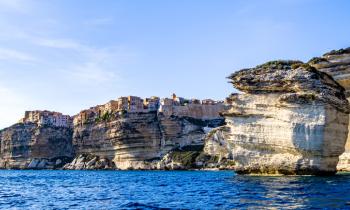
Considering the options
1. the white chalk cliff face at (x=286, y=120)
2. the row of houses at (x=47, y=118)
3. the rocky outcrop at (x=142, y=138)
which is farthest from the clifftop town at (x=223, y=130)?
the row of houses at (x=47, y=118)

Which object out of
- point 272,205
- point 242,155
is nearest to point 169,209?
point 272,205

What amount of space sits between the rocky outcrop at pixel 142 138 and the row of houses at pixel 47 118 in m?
30.5

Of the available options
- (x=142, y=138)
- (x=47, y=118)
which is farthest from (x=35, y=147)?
(x=142, y=138)

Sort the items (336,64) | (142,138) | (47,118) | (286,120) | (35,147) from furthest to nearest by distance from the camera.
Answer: (47,118), (35,147), (142,138), (336,64), (286,120)

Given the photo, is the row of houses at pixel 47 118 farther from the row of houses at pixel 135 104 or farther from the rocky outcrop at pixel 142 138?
the rocky outcrop at pixel 142 138

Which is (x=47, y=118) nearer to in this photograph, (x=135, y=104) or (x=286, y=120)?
(x=135, y=104)

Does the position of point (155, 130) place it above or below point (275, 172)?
above

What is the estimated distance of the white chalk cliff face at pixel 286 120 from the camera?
44.7 meters

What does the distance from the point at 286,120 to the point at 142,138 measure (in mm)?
95855

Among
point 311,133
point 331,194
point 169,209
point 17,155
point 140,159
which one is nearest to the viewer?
point 169,209

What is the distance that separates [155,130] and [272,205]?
392ft

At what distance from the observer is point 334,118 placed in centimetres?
4544

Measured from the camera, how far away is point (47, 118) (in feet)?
586

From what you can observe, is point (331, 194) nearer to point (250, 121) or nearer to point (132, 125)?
point (250, 121)
